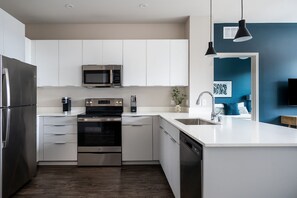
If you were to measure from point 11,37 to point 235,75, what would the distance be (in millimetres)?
6473

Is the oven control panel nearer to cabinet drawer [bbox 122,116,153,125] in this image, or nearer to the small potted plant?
cabinet drawer [bbox 122,116,153,125]

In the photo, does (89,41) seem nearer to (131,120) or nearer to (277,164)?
(131,120)

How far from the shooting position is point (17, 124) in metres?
2.81

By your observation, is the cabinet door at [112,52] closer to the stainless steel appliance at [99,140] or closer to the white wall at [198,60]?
the stainless steel appliance at [99,140]

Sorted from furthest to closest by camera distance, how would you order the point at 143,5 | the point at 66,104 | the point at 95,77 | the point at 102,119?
the point at 66,104, the point at 95,77, the point at 102,119, the point at 143,5

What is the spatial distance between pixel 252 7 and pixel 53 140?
393 cm

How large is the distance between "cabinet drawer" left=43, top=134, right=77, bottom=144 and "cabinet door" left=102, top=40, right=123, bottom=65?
1420 mm

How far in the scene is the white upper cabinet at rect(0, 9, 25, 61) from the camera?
2846mm

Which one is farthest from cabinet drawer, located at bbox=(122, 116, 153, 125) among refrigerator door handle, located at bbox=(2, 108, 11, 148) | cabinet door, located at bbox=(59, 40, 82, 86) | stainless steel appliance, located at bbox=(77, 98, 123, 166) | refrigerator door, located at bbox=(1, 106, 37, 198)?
refrigerator door handle, located at bbox=(2, 108, 11, 148)

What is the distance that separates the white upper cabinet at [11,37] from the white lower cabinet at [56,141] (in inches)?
46.8

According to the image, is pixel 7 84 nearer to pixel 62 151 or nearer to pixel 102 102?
pixel 62 151

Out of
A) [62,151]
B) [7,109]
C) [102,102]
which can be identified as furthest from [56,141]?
[7,109]

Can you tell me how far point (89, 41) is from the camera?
4199 millimetres

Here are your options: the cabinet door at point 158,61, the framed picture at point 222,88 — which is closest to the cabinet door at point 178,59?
the cabinet door at point 158,61
